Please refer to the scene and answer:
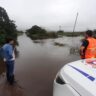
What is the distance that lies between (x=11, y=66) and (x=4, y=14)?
29869 mm

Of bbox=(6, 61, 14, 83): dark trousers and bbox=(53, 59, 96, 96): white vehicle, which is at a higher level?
bbox=(53, 59, 96, 96): white vehicle

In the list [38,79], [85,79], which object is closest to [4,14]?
[38,79]

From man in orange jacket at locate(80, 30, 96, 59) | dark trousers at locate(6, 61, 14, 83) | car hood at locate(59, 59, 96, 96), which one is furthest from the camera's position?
dark trousers at locate(6, 61, 14, 83)

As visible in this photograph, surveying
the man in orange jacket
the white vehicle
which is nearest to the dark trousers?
the man in orange jacket

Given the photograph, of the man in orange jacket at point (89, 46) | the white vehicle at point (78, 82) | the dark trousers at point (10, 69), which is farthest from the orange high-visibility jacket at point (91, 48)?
the dark trousers at point (10, 69)

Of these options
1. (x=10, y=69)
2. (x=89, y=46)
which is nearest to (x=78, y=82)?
(x=89, y=46)

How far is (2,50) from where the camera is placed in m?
5.77

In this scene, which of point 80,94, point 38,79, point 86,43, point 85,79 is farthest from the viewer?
point 38,79

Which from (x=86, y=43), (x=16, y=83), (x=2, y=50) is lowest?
(x=16, y=83)

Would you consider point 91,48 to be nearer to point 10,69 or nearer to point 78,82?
point 78,82

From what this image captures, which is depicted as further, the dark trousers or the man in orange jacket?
the dark trousers

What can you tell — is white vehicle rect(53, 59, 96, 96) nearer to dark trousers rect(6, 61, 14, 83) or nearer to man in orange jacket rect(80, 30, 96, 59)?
man in orange jacket rect(80, 30, 96, 59)

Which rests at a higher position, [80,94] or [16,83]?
[80,94]

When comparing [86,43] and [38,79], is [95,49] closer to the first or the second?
[86,43]
